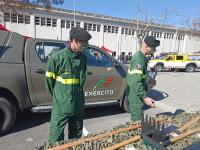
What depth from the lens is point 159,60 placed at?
79.1 feet

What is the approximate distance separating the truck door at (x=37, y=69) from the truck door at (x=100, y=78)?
1.02 m

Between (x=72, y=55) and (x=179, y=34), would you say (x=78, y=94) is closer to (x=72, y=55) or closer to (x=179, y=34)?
(x=72, y=55)

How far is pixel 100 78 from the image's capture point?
241 inches

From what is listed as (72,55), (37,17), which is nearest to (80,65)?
(72,55)

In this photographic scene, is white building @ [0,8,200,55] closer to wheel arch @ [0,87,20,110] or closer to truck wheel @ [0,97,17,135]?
wheel arch @ [0,87,20,110]

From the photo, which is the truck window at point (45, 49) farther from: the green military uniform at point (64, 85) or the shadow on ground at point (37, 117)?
the green military uniform at point (64, 85)

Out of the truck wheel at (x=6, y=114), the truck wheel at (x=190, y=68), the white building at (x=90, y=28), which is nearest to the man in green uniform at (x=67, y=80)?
the truck wheel at (x=6, y=114)

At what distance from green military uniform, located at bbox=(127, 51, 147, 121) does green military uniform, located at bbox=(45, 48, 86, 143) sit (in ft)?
2.81

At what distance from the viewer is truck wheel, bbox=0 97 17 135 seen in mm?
4781

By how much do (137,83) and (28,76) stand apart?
2.39 m

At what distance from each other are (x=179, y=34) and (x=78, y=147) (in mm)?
61222

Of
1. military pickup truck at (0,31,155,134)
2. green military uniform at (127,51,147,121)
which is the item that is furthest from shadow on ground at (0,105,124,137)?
green military uniform at (127,51,147,121)

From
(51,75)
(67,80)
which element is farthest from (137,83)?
(51,75)

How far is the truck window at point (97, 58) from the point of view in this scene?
20.2ft
